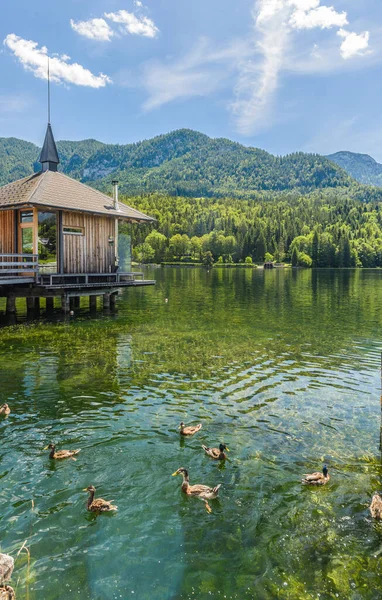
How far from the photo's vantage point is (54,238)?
2814 cm

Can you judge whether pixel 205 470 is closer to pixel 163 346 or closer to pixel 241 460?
pixel 241 460

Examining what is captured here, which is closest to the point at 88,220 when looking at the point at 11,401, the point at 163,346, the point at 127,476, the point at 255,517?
the point at 163,346

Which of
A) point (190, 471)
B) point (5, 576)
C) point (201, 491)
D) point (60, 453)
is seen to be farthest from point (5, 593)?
point (190, 471)

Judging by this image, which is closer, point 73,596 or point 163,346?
point 73,596

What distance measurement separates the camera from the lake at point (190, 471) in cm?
612

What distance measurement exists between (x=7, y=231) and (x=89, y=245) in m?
5.67

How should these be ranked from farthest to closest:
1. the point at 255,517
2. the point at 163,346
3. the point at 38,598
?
the point at 163,346
the point at 255,517
the point at 38,598

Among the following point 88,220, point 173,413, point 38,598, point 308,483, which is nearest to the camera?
point 38,598

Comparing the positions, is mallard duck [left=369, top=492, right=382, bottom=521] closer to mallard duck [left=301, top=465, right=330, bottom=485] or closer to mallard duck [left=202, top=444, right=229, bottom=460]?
mallard duck [left=301, top=465, right=330, bottom=485]

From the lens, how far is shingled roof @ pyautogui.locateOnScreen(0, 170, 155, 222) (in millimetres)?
26234

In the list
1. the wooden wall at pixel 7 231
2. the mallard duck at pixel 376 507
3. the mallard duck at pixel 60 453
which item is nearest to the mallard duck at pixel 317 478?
the mallard duck at pixel 376 507

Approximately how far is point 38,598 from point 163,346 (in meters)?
15.1

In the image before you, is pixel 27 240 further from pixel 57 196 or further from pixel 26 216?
pixel 57 196

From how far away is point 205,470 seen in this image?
8.95m
